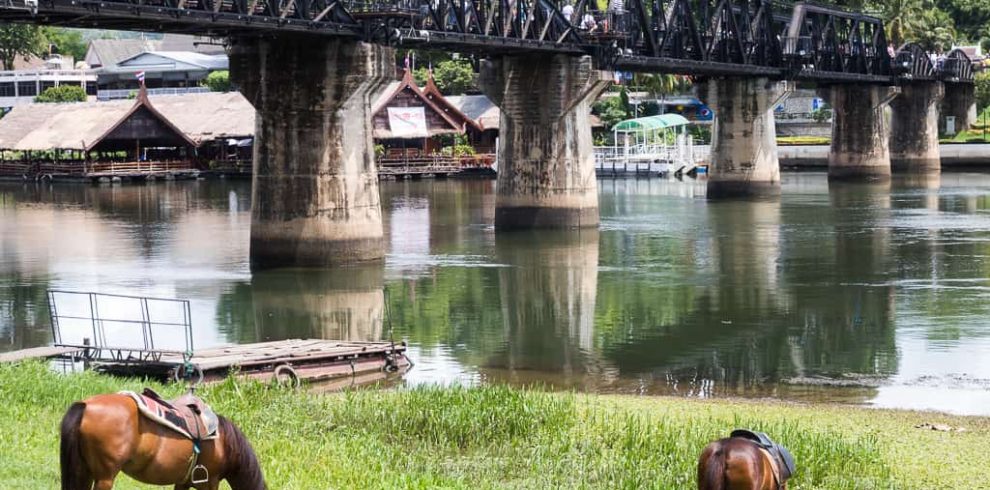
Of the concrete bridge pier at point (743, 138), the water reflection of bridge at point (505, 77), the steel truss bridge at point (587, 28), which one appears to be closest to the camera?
the steel truss bridge at point (587, 28)

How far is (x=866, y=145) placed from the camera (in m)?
118

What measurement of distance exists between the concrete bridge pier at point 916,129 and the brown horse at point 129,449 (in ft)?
388

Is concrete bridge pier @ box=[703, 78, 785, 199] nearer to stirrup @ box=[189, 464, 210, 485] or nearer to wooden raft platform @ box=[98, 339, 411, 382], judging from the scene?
wooden raft platform @ box=[98, 339, 411, 382]

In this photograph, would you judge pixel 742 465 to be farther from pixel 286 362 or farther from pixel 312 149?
pixel 312 149

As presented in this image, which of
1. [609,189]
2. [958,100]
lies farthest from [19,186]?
[958,100]

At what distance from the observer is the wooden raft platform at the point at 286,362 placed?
1216 inches

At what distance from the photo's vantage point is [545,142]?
Result: 7188 centimetres

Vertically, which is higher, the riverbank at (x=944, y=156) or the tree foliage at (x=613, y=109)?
the tree foliage at (x=613, y=109)

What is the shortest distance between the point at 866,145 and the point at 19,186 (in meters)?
65.8

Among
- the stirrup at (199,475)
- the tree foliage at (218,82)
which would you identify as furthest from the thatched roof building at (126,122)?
the stirrup at (199,475)

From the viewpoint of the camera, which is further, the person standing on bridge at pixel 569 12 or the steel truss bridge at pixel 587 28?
the person standing on bridge at pixel 569 12

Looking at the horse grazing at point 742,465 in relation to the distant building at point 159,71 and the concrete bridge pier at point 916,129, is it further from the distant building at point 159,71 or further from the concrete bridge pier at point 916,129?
the distant building at point 159,71

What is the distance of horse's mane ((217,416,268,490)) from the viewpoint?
1465 cm

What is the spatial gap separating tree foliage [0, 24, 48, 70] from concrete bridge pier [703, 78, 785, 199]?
102054 millimetres
